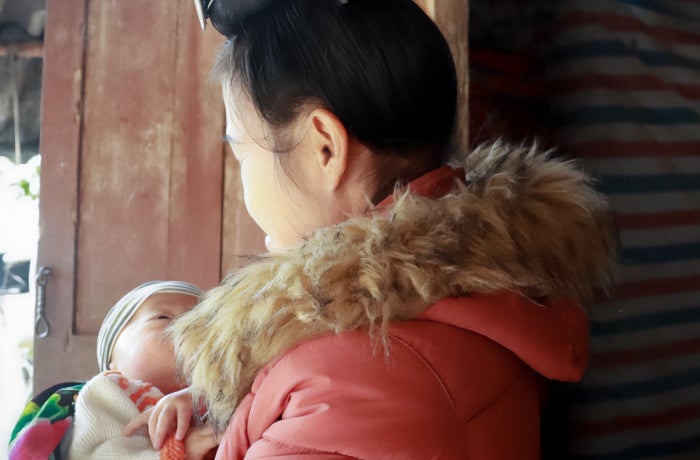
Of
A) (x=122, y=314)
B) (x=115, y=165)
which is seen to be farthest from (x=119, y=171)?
(x=122, y=314)

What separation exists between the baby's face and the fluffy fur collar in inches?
16.6

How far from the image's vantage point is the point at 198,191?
2129mm

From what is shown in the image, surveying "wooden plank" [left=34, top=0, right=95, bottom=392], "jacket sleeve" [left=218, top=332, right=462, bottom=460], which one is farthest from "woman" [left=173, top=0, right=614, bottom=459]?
"wooden plank" [left=34, top=0, right=95, bottom=392]

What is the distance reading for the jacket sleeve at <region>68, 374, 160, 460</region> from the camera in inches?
36.7

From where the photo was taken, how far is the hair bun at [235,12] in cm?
77

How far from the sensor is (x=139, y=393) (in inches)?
41.7

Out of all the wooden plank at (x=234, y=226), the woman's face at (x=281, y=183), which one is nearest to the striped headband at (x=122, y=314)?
the woman's face at (x=281, y=183)

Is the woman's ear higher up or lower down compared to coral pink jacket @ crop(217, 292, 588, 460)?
higher up

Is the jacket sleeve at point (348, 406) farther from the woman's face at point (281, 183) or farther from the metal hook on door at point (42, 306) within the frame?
the metal hook on door at point (42, 306)

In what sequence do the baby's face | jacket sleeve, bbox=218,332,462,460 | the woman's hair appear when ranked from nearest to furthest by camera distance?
jacket sleeve, bbox=218,332,462,460 → the woman's hair → the baby's face

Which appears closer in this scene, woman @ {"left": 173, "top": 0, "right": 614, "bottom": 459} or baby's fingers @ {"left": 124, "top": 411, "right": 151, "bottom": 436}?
woman @ {"left": 173, "top": 0, "right": 614, "bottom": 459}

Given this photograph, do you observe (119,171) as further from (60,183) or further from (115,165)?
(60,183)

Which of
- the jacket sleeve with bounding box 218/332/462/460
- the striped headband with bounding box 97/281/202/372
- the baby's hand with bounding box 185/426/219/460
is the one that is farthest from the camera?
the striped headband with bounding box 97/281/202/372

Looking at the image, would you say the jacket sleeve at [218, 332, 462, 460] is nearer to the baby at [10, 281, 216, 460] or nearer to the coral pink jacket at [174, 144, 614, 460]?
the coral pink jacket at [174, 144, 614, 460]
